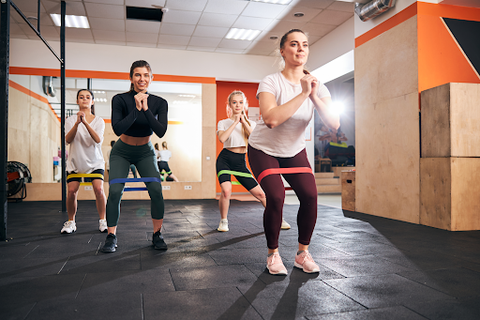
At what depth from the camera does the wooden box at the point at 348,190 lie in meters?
5.61

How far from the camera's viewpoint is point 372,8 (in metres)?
4.95

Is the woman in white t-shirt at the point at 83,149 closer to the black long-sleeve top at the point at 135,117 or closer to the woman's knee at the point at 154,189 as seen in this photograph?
the black long-sleeve top at the point at 135,117

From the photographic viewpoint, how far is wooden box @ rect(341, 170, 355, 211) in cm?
561

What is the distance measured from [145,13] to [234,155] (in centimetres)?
422

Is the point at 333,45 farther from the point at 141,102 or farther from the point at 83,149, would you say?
the point at 141,102

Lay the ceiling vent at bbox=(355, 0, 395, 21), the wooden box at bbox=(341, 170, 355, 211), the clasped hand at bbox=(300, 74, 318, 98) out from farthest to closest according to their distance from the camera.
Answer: the wooden box at bbox=(341, 170, 355, 211)
the ceiling vent at bbox=(355, 0, 395, 21)
the clasped hand at bbox=(300, 74, 318, 98)

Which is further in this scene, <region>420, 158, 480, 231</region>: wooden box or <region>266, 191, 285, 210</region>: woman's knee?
<region>420, 158, 480, 231</region>: wooden box

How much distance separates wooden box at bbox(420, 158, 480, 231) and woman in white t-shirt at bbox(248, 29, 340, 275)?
7.67 ft

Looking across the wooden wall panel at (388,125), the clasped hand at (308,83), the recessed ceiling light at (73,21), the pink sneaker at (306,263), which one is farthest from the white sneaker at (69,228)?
the recessed ceiling light at (73,21)

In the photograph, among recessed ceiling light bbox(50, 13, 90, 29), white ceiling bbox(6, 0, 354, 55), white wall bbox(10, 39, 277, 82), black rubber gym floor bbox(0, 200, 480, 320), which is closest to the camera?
black rubber gym floor bbox(0, 200, 480, 320)

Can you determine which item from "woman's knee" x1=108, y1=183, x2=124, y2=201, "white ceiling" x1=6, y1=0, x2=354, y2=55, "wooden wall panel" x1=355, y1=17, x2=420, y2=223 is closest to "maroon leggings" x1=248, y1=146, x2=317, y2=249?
"woman's knee" x1=108, y1=183, x2=124, y2=201

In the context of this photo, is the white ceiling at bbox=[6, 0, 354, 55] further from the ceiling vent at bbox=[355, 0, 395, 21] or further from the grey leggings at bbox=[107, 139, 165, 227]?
the grey leggings at bbox=[107, 139, 165, 227]

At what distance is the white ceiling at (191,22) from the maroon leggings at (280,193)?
442cm

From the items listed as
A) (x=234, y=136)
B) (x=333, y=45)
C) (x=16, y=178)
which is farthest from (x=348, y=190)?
(x=16, y=178)
